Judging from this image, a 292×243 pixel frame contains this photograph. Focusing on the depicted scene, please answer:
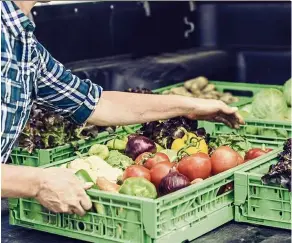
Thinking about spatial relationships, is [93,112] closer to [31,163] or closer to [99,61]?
[31,163]

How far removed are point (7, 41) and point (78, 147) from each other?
1.20 metres

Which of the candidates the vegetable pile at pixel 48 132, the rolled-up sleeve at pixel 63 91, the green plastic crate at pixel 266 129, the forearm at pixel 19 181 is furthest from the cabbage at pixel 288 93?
the forearm at pixel 19 181

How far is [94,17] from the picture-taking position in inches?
218

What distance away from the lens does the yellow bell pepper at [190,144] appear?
4.07 meters

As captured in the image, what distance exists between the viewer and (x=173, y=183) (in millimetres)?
3555

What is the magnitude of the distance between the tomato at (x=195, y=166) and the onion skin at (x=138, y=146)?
1.13 ft

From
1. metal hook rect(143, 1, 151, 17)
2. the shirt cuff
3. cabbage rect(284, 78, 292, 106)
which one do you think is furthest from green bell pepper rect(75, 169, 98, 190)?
metal hook rect(143, 1, 151, 17)

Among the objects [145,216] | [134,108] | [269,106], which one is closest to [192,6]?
[269,106]

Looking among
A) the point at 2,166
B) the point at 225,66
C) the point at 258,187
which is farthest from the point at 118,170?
the point at 225,66

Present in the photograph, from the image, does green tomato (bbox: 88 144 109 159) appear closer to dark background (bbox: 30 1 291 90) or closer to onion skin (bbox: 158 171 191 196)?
onion skin (bbox: 158 171 191 196)

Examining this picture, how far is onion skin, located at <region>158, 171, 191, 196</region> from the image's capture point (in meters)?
3.54

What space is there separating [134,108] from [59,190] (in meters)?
0.85

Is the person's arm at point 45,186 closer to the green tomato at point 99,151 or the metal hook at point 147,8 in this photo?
the green tomato at point 99,151

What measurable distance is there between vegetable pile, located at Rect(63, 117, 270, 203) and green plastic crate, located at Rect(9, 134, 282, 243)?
0.09 metres
